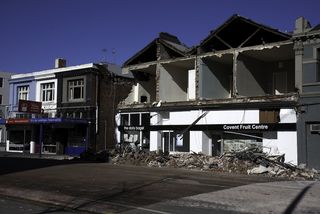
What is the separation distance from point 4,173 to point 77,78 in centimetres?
2145

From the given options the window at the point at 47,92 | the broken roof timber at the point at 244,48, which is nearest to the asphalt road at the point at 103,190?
the broken roof timber at the point at 244,48

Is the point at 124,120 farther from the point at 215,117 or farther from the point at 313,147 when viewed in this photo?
the point at 313,147

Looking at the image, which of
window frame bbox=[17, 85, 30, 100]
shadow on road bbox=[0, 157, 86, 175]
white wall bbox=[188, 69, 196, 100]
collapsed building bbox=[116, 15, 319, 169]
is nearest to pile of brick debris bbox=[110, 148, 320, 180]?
collapsed building bbox=[116, 15, 319, 169]

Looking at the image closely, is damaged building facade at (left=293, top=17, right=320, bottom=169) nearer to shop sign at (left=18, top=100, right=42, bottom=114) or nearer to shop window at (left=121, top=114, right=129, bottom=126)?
shop window at (left=121, top=114, right=129, bottom=126)

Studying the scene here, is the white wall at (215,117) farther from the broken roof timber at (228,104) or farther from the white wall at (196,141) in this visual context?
the white wall at (196,141)

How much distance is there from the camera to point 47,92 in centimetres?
4675

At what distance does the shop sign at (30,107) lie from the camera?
42338 millimetres

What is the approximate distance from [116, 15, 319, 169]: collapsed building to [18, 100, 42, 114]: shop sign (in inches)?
351

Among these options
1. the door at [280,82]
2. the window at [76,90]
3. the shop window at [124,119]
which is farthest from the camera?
the window at [76,90]

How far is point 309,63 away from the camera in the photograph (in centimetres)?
2736

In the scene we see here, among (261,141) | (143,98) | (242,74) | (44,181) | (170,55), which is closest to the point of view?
(44,181)

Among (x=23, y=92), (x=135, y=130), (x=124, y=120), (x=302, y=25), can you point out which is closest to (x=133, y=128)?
(x=135, y=130)

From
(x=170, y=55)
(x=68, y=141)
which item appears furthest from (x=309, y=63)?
(x=68, y=141)

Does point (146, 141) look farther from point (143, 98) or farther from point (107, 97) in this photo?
point (107, 97)
